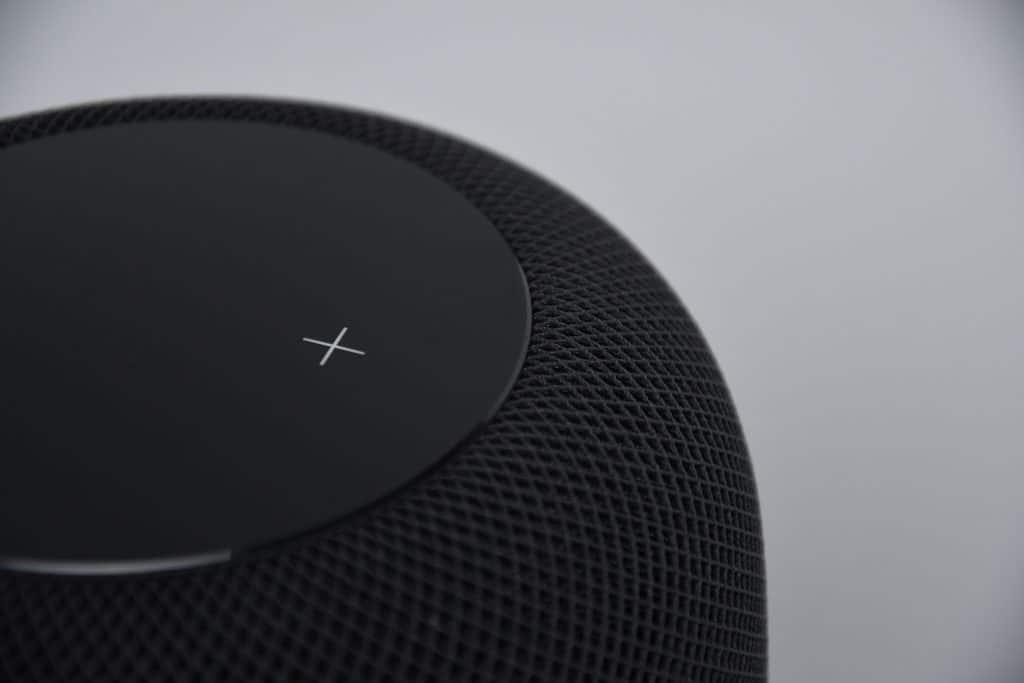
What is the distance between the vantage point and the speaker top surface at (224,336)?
2.09 ft

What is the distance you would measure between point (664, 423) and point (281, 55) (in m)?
1.10

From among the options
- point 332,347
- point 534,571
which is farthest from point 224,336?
point 534,571

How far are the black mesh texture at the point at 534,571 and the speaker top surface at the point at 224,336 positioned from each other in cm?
2

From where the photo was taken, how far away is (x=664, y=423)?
2.41 ft

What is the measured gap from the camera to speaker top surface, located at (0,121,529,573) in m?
0.64

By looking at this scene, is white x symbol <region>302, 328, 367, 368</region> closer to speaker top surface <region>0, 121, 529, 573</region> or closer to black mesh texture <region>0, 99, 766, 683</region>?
speaker top surface <region>0, 121, 529, 573</region>

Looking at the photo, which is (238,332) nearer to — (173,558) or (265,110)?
(173,558)

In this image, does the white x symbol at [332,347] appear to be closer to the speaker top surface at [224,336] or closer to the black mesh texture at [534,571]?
the speaker top surface at [224,336]

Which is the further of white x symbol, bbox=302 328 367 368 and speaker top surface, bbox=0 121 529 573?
white x symbol, bbox=302 328 367 368

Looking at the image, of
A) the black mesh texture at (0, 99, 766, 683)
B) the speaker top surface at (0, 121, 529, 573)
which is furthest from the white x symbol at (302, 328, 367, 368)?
the black mesh texture at (0, 99, 766, 683)

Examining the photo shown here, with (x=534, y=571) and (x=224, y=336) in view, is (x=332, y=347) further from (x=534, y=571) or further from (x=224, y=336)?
(x=534, y=571)

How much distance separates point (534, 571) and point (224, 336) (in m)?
0.28

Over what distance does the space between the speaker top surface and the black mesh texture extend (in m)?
0.02

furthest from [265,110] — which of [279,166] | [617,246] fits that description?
[617,246]
